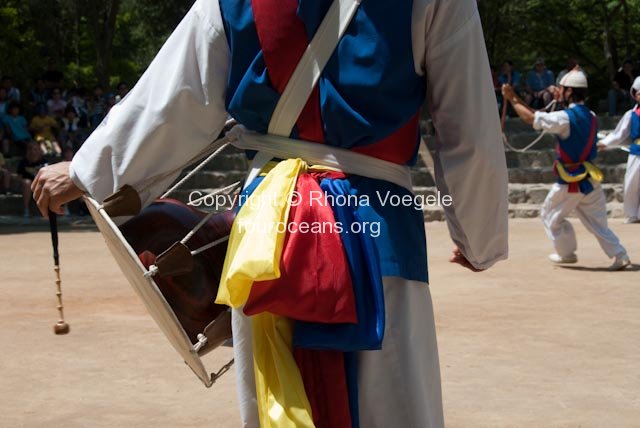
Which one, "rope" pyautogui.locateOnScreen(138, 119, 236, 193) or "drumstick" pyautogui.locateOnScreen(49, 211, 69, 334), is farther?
"drumstick" pyautogui.locateOnScreen(49, 211, 69, 334)

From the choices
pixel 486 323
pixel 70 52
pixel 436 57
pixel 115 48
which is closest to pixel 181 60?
pixel 436 57

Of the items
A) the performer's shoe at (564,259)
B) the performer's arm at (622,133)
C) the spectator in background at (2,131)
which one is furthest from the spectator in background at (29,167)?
the performer's shoe at (564,259)

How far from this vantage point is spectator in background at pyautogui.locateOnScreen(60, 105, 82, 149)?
59.6ft

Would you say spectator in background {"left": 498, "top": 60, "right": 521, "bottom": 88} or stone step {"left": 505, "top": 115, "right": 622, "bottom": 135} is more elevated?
spectator in background {"left": 498, "top": 60, "right": 521, "bottom": 88}

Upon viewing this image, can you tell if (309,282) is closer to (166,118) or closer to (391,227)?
(391,227)

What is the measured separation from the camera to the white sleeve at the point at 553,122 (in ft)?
30.7

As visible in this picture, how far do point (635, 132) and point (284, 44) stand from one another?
12.1 m

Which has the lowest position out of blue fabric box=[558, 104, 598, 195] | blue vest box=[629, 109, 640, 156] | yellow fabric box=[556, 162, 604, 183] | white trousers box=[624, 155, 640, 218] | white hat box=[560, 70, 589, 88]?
white trousers box=[624, 155, 640, 218]

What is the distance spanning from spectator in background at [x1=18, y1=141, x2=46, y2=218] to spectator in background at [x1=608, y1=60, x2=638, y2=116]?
11080mm

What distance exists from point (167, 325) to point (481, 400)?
2.71 meters

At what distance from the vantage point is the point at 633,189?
45.7 ft

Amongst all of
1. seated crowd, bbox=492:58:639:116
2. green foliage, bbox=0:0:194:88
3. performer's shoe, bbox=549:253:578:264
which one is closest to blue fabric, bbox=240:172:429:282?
performer's shoe, bbox=549:253:578:264

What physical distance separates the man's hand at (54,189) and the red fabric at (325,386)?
2.51 ft

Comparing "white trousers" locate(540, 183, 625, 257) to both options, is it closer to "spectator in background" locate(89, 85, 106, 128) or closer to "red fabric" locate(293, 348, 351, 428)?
"red fabric" locate(293, 348, 351, 428)
